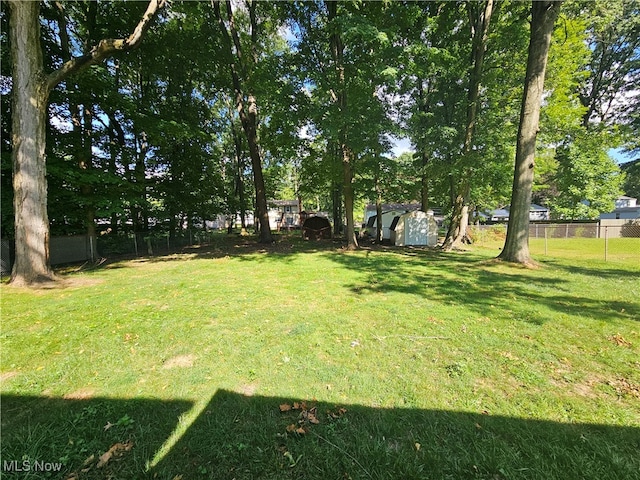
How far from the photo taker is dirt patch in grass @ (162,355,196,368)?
10.6 feet

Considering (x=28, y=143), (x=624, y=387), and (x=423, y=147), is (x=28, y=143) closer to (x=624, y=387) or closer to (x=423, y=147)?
(x=624, y=387)

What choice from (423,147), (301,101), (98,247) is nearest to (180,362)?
(301,101)

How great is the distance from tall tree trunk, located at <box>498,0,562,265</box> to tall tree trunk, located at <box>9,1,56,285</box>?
552 inches

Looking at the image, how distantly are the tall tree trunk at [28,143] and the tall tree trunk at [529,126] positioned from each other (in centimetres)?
1400

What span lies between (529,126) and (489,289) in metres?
6.32

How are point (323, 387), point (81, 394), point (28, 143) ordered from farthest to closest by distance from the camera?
point (28, 143) → point (323, 387) → point (81, 394)

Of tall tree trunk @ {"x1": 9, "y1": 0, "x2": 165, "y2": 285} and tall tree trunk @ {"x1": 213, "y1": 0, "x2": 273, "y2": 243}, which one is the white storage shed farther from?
tall tree trunk @ {"x1": 9, "y1": 0, "x2": 165, "y2": 285}

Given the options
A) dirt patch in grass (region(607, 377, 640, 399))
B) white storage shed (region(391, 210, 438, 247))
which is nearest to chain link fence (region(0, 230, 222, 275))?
white storage shed (region(391, 210, 438, 247))

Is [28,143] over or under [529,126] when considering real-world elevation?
under

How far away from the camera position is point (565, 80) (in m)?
15.9

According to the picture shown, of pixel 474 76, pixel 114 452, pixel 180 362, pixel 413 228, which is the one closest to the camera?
pixel 114 452

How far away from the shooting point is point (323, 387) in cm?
281

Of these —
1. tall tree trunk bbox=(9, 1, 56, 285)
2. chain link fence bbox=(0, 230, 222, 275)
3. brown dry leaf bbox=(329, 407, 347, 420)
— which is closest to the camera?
brown dry leaf bbox=(329, 407, 347, 420)

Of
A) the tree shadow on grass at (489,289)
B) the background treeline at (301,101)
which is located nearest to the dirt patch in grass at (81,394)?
the tree shadow on grass at (489,289)
